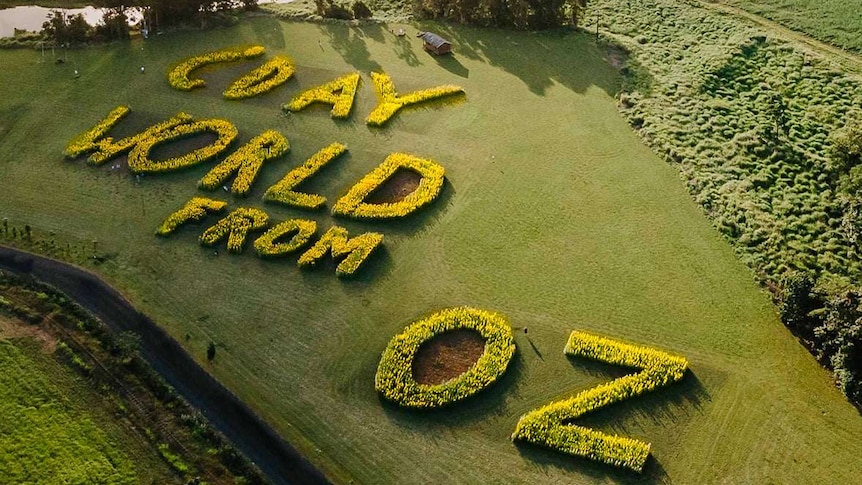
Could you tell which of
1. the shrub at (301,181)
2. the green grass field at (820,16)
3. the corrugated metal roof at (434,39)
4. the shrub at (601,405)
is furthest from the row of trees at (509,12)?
the shrub at (601,405)

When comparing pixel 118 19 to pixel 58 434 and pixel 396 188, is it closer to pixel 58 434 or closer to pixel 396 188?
pixel 396 188

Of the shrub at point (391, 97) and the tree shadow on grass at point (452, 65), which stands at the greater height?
the tree shadow on grass at point (452, 65)

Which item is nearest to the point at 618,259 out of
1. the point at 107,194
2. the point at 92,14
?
the point at 107,194

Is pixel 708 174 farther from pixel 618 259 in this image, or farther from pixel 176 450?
pixel 176 450

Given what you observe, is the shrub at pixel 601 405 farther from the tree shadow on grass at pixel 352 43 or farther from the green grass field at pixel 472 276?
the tree shadow on grass at pixel 352 43

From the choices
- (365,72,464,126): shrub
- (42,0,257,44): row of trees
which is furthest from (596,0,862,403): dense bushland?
(42,0,257,44): row of trees
